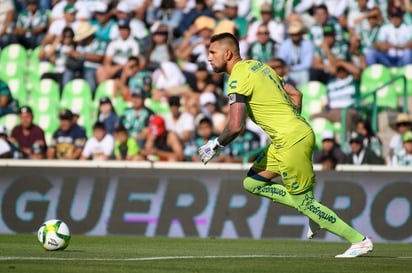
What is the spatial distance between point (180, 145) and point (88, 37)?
5.20 metres

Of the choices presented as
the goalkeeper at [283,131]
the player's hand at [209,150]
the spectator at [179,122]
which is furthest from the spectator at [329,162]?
the player's hand at [209,150]

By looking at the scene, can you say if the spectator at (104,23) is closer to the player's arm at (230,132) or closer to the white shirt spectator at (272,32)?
the white shirt spectator at (272,32)

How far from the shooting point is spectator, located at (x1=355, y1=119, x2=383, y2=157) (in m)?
19.4

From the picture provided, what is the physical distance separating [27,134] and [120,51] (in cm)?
398

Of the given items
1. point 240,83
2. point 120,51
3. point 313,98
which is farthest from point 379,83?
point 240,83

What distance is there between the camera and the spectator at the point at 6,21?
81.6 ft

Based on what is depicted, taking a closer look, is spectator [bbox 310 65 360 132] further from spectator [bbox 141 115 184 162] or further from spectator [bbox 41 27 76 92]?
spectator [bbox 41 27 76 92]

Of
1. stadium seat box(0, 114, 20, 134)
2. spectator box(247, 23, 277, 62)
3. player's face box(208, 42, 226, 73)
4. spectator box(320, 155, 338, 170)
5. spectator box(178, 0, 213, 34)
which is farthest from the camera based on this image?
spectator box(178, 0, 213, 34)

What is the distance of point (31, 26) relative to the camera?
25.2 m

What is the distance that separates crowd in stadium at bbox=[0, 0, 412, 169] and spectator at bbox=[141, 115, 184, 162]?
25 mm

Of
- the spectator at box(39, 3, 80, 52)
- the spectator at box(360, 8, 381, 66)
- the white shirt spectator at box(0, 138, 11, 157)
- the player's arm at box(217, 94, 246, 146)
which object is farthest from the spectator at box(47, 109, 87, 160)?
the player's arm at box(217, 94, 246, 146)

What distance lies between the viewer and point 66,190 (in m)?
18.5

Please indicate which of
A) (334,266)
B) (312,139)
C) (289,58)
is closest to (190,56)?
(289,58)

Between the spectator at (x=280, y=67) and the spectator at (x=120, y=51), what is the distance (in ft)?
11.3
